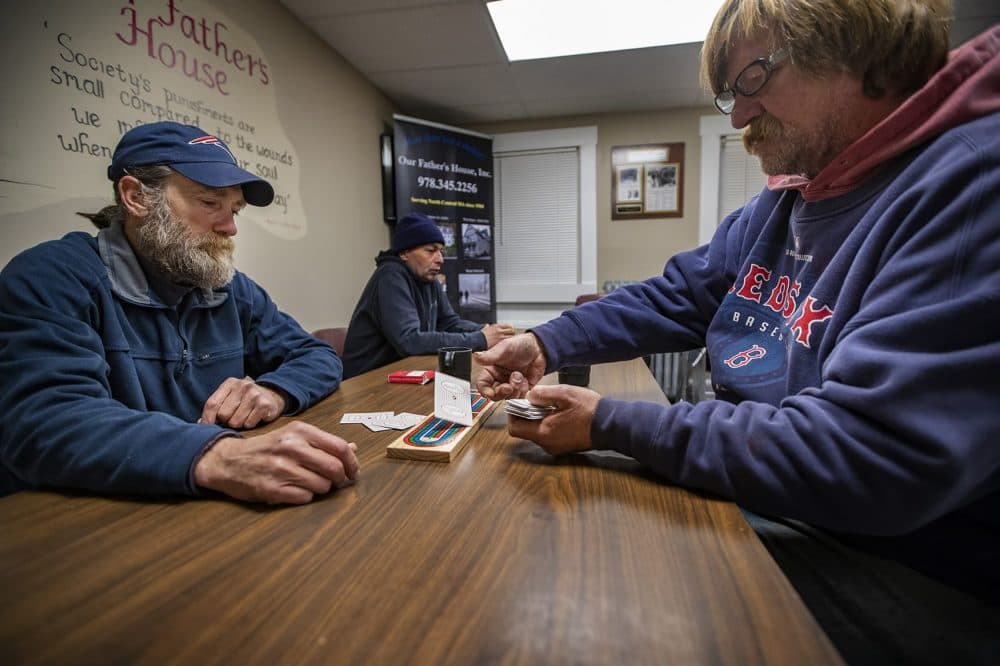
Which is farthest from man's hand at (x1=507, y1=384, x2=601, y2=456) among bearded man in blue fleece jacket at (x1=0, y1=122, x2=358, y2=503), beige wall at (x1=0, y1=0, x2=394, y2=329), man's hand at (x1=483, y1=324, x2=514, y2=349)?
beige wall at (x1=0, y1=0, x2=394, y2=329)

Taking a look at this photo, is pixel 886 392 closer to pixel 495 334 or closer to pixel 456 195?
pixel 495 334

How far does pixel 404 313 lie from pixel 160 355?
1.21 m

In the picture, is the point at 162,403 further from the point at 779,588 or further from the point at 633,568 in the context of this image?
the point at 779,588

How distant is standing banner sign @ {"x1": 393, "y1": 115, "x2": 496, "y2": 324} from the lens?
13.6 ft

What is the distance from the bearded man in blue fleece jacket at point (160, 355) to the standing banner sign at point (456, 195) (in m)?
2.88

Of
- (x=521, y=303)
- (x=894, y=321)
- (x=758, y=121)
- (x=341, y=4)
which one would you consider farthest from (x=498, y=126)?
(x=894, y=321)

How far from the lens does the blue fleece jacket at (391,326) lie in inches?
87.6

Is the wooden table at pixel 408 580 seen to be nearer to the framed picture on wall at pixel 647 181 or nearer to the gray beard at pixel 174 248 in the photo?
the gray beard at pixel 174 248

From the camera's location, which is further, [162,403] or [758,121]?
[162,403]

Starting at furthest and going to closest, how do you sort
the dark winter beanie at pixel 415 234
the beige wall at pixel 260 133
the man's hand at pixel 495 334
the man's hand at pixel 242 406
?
1. the dark winter beanie at pixel 415 234
2. the man's hand at pixel 495 334
3. the beige wall at pixel 260 133
4. the man's hand at pixel 242 406

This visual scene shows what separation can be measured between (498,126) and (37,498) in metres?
4.87

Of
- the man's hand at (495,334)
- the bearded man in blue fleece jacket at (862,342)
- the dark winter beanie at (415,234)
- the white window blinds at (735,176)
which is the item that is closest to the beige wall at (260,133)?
the dark winter beanie at (415,234)

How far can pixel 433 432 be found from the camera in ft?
3.08

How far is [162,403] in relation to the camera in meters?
1.17
